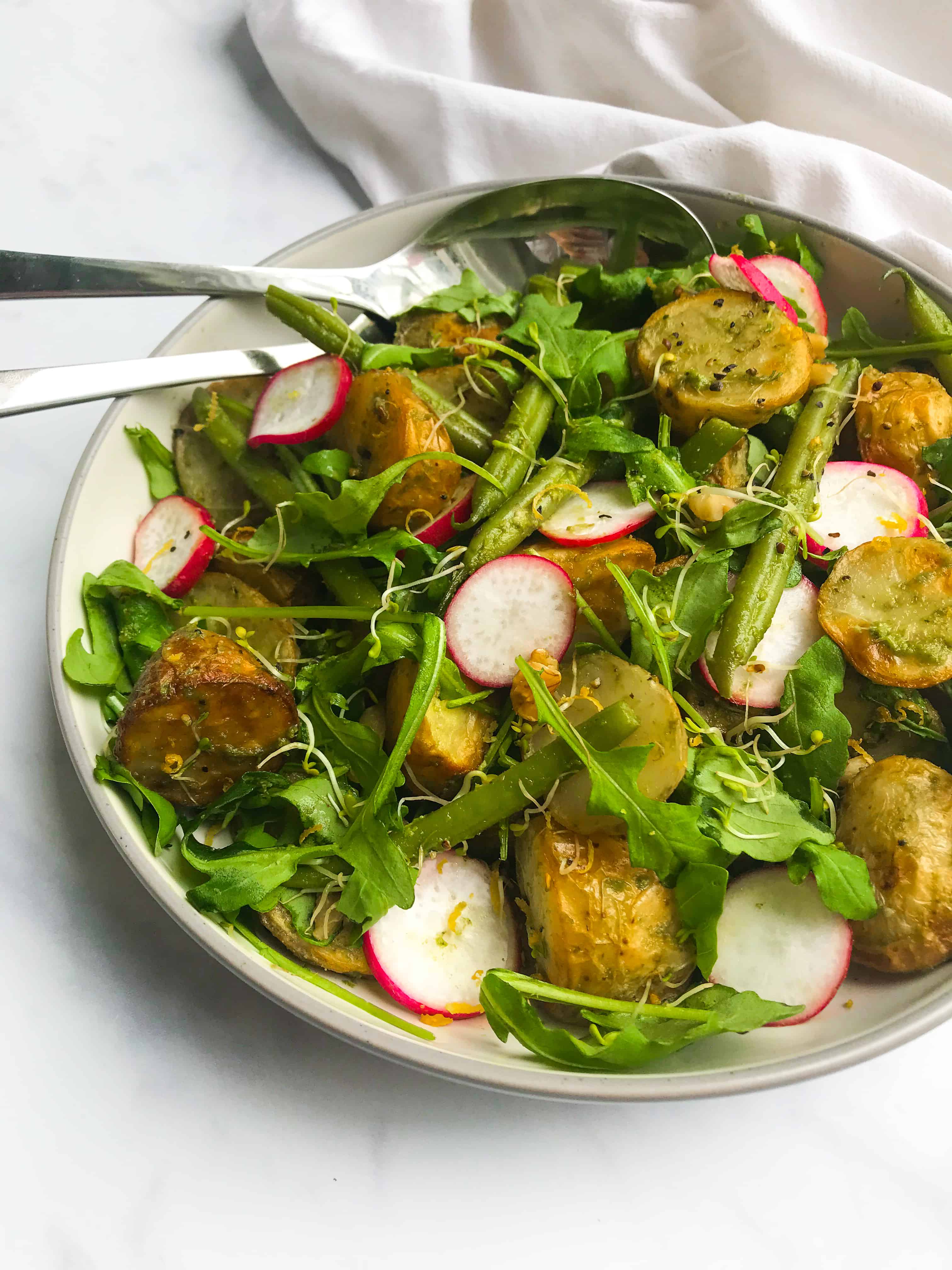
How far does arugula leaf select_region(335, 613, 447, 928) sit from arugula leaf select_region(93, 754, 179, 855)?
0.39m

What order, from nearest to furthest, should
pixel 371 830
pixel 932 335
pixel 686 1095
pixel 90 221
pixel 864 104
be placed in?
pixel 686 1095
pixel 371 830
pixel 932 335
pixel 864 104
pixel 90 221

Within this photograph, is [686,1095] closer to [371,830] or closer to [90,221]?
[371,830]

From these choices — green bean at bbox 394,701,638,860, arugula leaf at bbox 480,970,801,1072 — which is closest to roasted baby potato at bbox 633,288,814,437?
green bean at bbox 394,701,638,860

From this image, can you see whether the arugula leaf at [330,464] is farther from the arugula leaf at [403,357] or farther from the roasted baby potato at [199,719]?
the roasted baby potato at [199,719]

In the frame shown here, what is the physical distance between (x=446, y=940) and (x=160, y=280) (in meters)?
1.82

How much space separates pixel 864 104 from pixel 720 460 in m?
1.67

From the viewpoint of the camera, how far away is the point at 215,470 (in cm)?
290

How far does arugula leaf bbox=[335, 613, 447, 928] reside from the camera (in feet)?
7.27

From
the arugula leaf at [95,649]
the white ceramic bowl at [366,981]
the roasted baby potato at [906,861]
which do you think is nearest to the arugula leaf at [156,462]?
the white ceramic bowl at [366,981]

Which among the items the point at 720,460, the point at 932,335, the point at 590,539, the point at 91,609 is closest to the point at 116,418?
the point at 91,609

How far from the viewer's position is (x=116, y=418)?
2664 mm

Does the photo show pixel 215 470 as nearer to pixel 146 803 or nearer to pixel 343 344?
pixel 343 344

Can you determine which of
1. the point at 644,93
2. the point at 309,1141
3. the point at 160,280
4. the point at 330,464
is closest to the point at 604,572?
the point at 330,464

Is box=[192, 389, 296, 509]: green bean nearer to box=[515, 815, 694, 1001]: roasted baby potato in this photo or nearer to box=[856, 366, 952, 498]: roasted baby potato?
box=[515, 815, 694, 1001]: roasted baby potato
